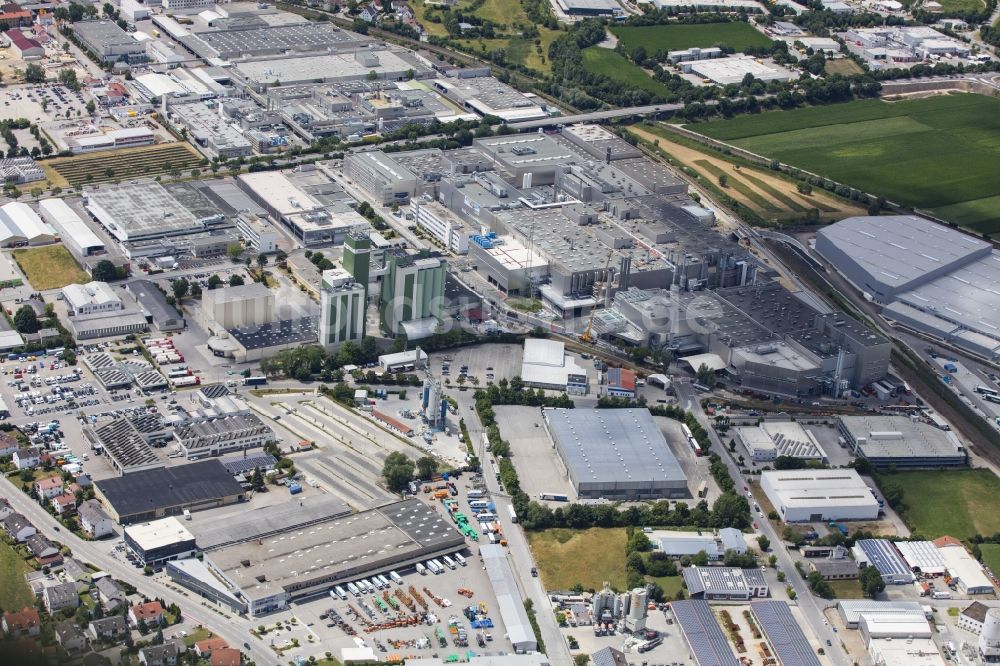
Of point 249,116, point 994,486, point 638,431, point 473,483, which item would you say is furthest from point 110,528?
point 249,116

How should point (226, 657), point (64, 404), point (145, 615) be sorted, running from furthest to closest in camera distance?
1. point (64, 404)
2. point (145, 615)
3. point (226, 657)

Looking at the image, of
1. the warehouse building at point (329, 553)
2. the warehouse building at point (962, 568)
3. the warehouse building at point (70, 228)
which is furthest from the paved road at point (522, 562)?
the warehouse building at point (70, 228)

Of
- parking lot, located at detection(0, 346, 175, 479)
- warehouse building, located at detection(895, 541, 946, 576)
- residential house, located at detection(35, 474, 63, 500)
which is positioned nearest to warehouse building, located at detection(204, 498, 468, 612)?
residential house, located at detection(35, 474, 63, 500)

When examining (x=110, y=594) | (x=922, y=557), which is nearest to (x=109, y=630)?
(x=110, y=594)

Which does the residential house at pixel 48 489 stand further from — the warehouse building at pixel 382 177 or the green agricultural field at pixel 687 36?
the green agricultural field at pixel 687 36

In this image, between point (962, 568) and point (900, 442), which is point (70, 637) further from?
point (900, 442)

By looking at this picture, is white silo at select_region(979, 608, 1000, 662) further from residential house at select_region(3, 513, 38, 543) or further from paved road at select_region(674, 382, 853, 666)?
residential house at select_region(3, 513, 38, 543)

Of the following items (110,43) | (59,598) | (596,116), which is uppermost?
(110,43)
